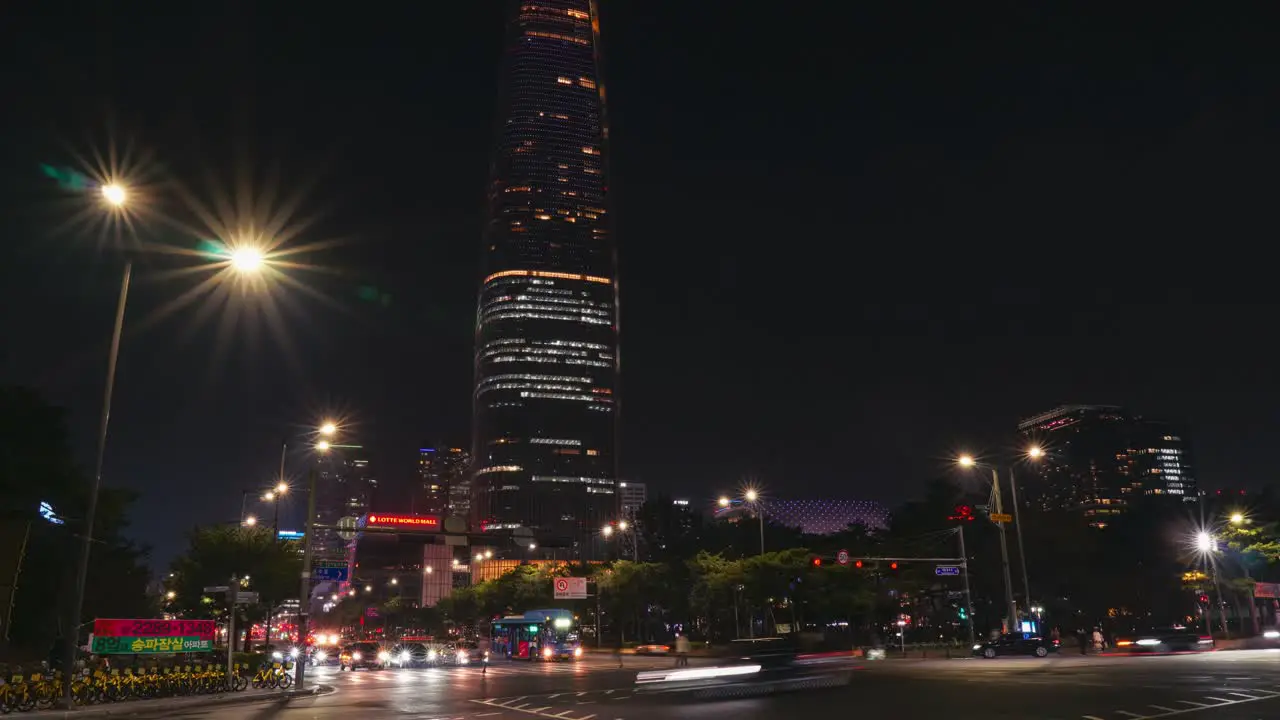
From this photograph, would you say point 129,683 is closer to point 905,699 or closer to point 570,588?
point 905,699

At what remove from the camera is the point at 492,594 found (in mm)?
113438

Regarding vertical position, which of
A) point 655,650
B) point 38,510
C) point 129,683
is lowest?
point 655,650

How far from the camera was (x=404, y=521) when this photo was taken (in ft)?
183

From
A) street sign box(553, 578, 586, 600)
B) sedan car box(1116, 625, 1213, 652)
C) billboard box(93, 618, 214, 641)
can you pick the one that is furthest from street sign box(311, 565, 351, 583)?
street sign box(553, 578, 586, 600)

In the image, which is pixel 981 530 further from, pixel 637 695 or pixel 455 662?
pixel 637 695

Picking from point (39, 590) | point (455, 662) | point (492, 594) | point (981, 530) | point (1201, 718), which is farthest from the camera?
point (492, 594)

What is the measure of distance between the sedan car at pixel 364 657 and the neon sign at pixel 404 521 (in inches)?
350

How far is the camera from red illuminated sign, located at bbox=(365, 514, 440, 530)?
54.3 metres

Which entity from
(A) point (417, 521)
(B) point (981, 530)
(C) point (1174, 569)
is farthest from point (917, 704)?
(C) point (1174, 569)

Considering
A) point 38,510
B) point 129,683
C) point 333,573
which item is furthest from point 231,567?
point 129,683

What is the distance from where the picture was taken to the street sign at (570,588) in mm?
83938

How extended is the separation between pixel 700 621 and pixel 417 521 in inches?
2619

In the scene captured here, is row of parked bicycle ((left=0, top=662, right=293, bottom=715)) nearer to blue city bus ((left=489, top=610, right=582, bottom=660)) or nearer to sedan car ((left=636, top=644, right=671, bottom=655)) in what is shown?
blue city bus ((left=489, top=610, right=582, bottom=660))

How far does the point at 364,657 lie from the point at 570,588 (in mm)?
31091
